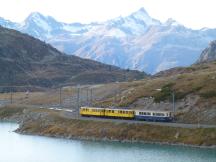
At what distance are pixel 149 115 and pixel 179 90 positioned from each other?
18.4 m

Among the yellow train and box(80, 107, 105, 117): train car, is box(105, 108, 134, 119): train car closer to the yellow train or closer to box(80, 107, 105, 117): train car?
the yellow train

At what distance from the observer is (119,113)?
13000cm

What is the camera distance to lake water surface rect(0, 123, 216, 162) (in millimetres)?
97250

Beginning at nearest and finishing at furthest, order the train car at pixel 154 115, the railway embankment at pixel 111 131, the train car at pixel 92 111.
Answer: the railway embankment at pixel 111 131 → the train car at pixel 154 115 → the train car at pixel 92 111

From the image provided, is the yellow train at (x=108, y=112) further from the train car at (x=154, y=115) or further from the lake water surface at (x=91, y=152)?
the lake water surface at (x=91, y=152)

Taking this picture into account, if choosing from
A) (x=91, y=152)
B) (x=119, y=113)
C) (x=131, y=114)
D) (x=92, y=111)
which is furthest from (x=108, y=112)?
(x=91, y=152)

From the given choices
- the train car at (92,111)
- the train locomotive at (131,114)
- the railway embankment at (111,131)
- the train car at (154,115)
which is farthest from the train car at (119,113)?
the railway embankment at (111,131)

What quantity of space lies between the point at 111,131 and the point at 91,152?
43.2 feet

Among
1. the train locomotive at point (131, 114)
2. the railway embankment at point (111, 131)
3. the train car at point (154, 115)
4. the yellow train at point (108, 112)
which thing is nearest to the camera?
the railway embankment at point (111, 131)

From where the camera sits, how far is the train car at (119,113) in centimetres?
12775

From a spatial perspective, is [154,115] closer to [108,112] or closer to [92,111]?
[108,112]

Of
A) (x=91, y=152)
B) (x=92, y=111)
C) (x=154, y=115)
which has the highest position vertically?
(x=92, y=111)

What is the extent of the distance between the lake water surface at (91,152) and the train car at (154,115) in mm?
13651

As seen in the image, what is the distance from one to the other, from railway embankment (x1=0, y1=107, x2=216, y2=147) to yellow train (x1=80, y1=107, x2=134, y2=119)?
5142 millimetres
